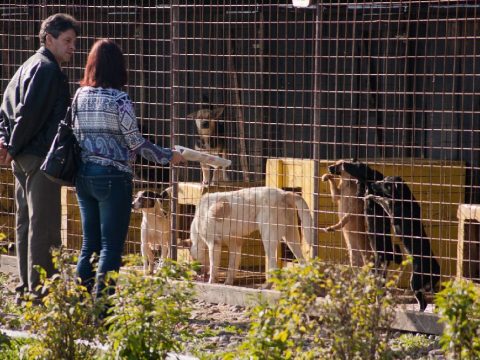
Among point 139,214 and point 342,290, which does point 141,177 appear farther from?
point 342,290

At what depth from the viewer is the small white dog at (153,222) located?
30.5ft

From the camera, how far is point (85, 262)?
6.69 m

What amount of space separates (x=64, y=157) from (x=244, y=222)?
8.71 feet

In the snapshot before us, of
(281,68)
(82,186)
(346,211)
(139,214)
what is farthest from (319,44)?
(281,68)

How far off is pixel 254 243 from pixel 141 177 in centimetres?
117

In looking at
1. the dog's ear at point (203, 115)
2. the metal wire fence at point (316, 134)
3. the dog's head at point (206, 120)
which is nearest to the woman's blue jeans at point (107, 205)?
the metal wire fence at point (316, 134)

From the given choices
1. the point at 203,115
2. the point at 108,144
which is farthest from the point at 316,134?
the point at 203,115

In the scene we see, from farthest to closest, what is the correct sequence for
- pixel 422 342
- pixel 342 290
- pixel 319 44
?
pixel 319 44
pixel 422 342
pixel 342 290

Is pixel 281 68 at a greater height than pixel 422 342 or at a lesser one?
greater

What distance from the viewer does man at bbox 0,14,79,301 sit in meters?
7.29

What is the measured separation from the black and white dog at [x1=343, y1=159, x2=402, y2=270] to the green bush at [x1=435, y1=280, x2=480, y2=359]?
3237mm

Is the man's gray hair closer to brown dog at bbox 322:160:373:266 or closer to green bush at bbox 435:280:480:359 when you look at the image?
brown dog at bbox 322:160:373:266

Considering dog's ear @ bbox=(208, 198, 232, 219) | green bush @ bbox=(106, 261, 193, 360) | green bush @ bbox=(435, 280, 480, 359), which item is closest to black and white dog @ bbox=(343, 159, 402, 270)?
dog's ear @ bbox=(208, 198, 232, 219)

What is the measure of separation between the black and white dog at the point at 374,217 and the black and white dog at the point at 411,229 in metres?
0.10
